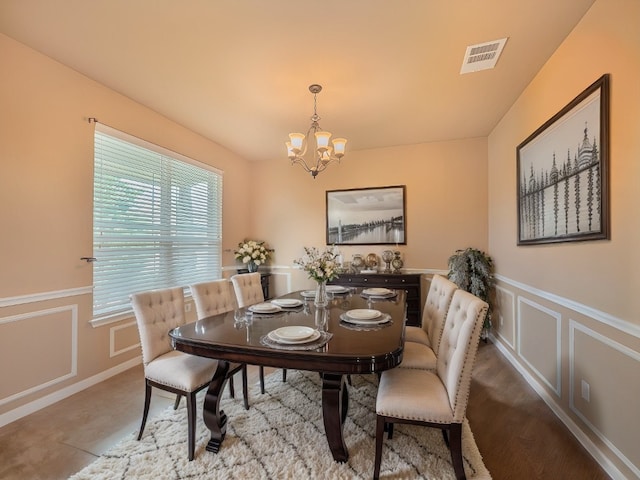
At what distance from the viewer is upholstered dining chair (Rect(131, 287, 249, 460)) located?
180cm

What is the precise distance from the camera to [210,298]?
8.23ft

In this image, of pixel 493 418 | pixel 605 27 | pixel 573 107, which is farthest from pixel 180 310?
pixel 605 27

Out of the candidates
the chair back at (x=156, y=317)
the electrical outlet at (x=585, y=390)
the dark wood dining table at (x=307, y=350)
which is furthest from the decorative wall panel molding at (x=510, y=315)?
the chair back at (x=156, y=317)

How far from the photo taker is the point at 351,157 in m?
4.79

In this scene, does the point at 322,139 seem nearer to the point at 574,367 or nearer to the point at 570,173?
the point at 570,173

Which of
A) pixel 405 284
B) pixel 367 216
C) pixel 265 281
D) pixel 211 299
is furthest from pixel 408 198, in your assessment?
pixel 211 299

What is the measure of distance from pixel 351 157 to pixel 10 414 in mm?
4587

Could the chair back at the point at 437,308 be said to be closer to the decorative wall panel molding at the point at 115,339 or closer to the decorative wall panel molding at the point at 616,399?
the decorative wall panel molding at the point at 616,399

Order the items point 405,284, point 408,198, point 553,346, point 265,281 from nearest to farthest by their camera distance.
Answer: point 553,346 < point 405,284 < point 408,198 < point 265,281

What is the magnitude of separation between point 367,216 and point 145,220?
3.02 m

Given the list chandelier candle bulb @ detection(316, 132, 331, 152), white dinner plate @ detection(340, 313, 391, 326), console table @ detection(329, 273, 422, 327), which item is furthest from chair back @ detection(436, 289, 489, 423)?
console table @ detection(329, 273, 422, 327)

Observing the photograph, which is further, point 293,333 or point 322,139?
point 322,139

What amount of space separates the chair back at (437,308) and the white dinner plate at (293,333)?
3.50 feet

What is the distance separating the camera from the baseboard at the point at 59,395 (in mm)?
2162
